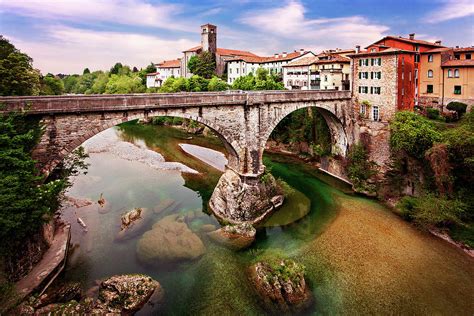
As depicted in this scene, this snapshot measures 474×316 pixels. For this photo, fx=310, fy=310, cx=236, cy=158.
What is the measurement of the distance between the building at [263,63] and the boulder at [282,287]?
175 ft

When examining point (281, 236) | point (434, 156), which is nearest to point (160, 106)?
point (281, 236)

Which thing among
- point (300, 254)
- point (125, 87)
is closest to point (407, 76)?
point (300, 254)

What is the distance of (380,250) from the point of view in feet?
67.5

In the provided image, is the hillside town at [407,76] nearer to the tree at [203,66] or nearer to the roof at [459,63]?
the roof at [459,63]

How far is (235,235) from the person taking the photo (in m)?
22.0

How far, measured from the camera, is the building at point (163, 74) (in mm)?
96188

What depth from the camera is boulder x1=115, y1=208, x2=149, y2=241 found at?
71.5 ft

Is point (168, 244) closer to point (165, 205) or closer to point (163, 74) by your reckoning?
point (165, 205)

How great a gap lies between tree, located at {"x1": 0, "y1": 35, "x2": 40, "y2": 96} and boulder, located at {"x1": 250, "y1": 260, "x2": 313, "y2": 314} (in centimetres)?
2999

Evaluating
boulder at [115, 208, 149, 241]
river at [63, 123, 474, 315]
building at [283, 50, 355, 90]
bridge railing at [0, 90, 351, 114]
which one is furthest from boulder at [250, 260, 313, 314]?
building at [283, 50, 355, 90]

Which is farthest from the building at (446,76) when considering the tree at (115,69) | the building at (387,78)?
the tree at (115,69)

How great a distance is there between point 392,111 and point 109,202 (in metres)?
28.6

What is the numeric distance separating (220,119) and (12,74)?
23911 mm

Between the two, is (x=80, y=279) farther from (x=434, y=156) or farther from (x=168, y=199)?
(x=434, y=156)
